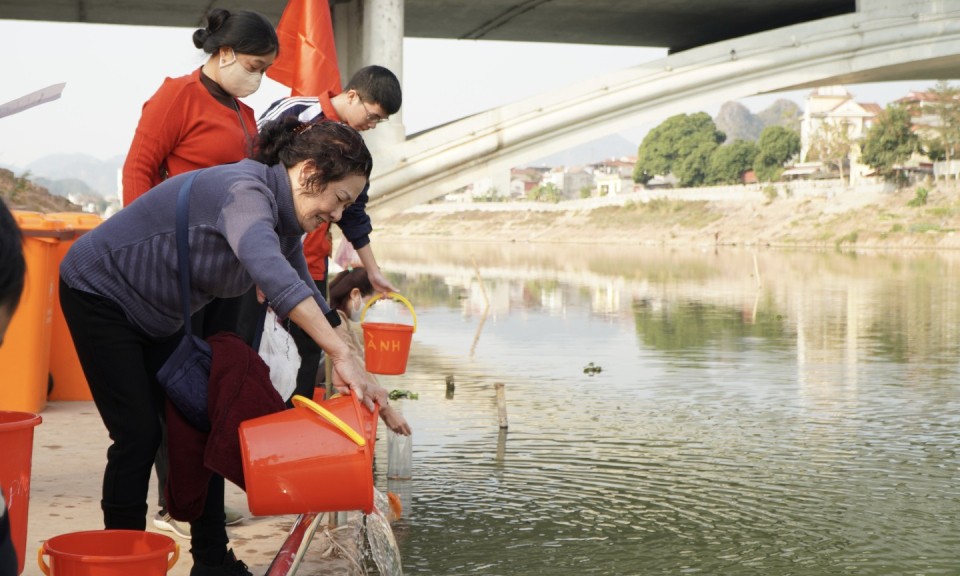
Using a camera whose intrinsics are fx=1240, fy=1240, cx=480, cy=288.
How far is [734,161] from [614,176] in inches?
2001

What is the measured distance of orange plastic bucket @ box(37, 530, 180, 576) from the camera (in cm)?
286

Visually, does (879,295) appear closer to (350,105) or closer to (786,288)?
(786,288)

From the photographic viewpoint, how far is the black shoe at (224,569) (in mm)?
3619

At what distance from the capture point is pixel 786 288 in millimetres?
27375

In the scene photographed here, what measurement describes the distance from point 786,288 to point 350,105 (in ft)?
78.0

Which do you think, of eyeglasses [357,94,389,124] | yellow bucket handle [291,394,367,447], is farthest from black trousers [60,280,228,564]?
eyeglasses [357,94,389,124]

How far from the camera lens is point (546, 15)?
43.0 ft

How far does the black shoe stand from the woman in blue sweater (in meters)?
0.27

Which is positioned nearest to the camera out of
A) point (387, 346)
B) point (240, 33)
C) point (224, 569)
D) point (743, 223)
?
point (224, 569)

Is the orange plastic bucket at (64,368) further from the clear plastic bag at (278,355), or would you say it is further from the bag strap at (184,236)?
the bag strap at (184,236)

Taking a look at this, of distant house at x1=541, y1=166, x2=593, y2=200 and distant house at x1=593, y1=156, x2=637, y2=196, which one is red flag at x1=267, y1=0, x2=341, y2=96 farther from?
distant house at x1=541, y1=166, x2=593, y2=200

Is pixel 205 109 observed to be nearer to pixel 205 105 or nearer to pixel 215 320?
pixel 205 105

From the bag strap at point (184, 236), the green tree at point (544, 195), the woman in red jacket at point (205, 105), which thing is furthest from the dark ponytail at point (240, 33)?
the green tree at point (544, 195)

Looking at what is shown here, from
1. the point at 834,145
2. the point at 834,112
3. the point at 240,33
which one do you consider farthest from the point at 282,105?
the point at 834,112
